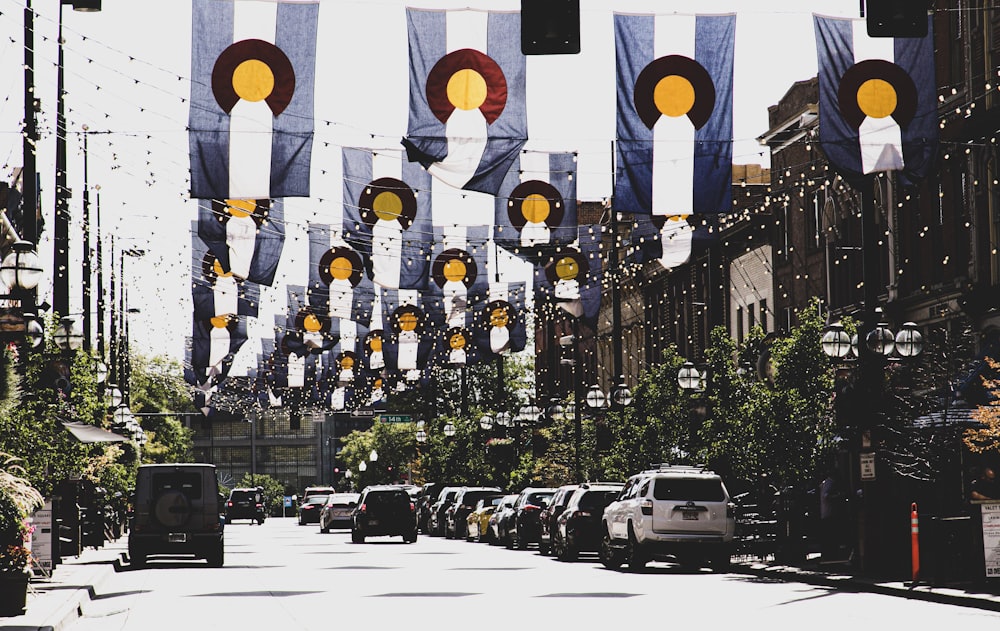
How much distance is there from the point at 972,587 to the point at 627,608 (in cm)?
558

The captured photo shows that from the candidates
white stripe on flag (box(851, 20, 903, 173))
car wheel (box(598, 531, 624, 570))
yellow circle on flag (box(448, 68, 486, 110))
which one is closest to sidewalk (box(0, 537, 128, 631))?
yellow circle on flag (box(448, 68, 486, 110))

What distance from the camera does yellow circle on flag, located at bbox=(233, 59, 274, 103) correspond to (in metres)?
24.7

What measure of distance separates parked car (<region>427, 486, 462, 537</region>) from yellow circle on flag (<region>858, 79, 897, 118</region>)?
3460 centimetres

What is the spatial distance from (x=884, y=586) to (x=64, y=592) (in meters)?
12.2

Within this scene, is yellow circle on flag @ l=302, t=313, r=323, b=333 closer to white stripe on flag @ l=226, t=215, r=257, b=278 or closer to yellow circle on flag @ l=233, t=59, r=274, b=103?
white stripe on flag @ l=226, t=215, r=257, b=278

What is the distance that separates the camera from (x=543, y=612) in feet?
63.7

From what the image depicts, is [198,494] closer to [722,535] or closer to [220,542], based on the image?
[220,542]

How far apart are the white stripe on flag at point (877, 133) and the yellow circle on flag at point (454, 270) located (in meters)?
18.7

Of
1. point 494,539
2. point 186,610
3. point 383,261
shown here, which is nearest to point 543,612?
point 186,610

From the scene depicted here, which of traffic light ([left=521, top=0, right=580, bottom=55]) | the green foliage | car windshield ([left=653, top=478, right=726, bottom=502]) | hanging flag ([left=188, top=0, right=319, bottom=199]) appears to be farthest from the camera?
the green foliage

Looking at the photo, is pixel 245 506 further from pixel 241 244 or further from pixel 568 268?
pixel 241 244

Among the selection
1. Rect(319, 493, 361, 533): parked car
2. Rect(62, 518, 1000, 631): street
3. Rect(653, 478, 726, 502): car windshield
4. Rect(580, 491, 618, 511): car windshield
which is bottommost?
Rect(319, 493, 361, 533): parked car

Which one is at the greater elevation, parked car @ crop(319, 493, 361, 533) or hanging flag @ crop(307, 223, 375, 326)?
hanging flag @ crop(307, 223, 375, 326)

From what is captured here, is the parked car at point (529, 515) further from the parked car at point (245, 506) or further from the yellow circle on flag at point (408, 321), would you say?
the parked car at point (245, 506)
